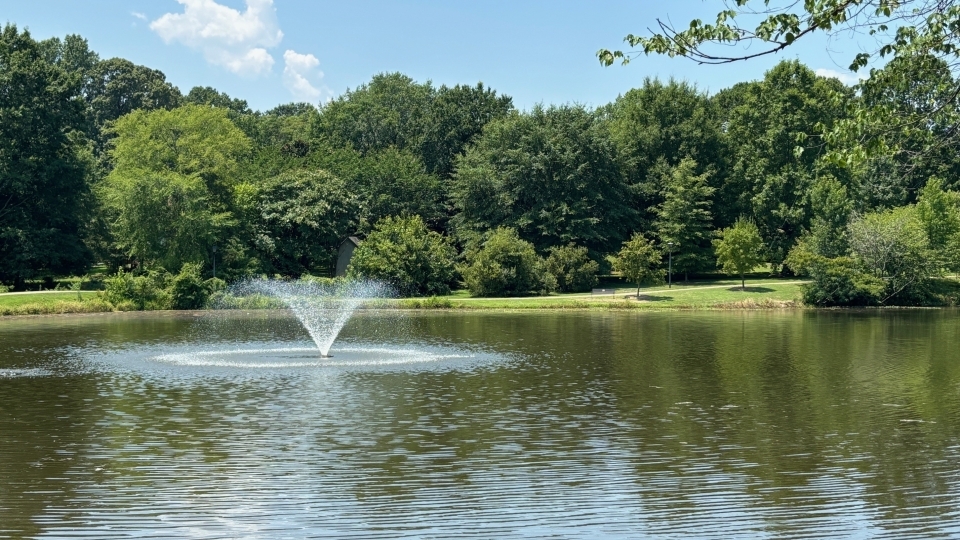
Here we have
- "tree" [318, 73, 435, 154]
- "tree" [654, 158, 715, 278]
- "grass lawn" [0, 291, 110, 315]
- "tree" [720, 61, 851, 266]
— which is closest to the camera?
"grass lawn" [0, 291, 110, 315]

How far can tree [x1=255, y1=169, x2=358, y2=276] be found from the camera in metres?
73.9

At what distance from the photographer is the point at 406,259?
69438 mm

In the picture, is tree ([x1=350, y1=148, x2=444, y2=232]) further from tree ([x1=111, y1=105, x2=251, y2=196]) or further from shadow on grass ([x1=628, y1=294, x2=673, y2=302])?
shadow on grass ([x1=628, y1=294, x2=673, y2=302])

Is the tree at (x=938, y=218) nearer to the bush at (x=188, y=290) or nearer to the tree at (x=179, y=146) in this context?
the bush at (x=188, y=290)

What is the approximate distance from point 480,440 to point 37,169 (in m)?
56.8

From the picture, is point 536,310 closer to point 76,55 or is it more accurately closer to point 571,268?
point 571,268

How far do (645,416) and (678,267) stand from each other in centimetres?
5486

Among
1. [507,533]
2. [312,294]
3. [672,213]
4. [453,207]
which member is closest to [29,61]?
[312,294]

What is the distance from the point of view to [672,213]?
253 feet

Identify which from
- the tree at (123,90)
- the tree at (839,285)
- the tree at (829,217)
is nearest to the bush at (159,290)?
the tree at (839,285)

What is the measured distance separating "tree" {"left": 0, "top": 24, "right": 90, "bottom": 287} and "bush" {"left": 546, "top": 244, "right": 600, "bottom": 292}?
1324 inches

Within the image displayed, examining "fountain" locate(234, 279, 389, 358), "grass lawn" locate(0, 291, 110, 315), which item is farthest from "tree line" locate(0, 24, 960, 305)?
"grass lawn" locate(0, 291, 110, 315)

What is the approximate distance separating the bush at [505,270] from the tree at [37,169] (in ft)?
91.2

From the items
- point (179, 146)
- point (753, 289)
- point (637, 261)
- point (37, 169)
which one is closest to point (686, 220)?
point (753, 289)
